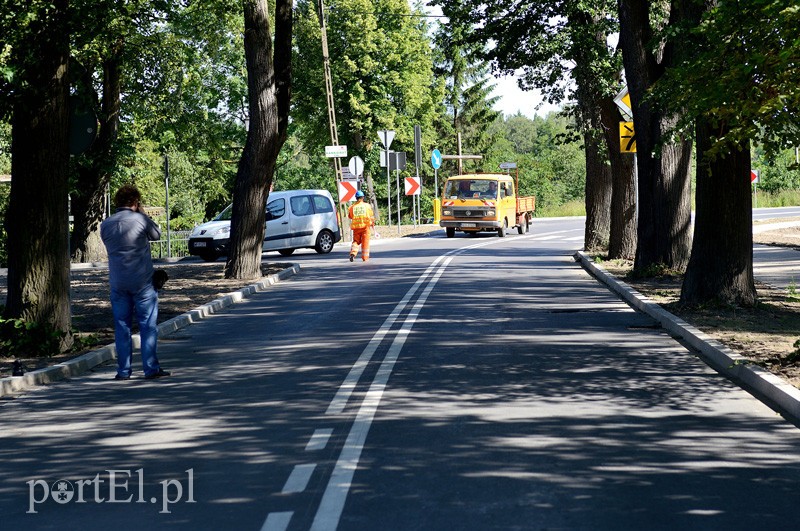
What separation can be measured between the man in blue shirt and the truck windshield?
33.4m

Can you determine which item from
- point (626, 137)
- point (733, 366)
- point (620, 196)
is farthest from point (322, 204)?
point (733, 366)

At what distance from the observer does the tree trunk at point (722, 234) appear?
15.1 m

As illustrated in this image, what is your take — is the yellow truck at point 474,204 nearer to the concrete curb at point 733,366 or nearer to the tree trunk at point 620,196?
the tree trunk at point 620,196

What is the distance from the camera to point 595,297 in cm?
1911

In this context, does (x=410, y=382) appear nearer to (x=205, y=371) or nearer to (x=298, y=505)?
(x=205, y=371)

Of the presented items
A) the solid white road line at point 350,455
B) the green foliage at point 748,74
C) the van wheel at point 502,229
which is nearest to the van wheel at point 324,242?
the van wheel at point 502,229

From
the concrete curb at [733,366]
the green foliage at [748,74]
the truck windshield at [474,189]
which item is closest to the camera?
the concrete curb at [733,366]

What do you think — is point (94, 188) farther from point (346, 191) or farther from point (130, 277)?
point (130, 277)

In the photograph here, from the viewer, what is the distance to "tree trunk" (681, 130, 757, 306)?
49.4 feet

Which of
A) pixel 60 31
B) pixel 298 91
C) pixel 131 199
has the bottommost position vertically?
pixel 131 199

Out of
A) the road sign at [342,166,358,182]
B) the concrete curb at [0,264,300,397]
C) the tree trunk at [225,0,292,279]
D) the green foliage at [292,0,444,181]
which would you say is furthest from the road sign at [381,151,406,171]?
the concrete curb at [0,264,300,397]

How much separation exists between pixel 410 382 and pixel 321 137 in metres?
58.8

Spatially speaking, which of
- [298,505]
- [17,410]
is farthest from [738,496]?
[17,410]

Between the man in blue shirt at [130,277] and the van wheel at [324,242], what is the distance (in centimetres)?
2411
